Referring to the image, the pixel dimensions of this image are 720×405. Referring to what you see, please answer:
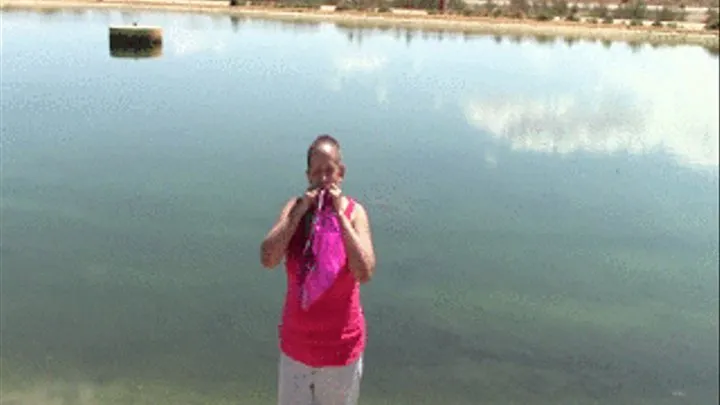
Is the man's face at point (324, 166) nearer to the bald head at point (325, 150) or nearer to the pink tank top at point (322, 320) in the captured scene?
the bald head at point (325, 150)

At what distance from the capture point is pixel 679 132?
12.9m

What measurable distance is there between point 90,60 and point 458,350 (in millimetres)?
14248

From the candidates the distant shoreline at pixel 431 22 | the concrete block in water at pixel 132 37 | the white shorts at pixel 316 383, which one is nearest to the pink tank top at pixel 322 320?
the white shorts at pixel 316 383

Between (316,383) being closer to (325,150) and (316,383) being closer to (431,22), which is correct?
(325,150)

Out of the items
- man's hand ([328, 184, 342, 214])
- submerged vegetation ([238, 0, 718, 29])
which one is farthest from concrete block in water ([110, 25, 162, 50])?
man's hand ([328, 184, 342, 214])

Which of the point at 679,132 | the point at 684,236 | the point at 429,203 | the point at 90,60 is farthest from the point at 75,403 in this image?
the point at 90,60

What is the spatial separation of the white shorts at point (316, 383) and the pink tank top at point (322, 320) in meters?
0.04

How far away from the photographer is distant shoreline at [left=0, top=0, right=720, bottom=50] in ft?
88.8

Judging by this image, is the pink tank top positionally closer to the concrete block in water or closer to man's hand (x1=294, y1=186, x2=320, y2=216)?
man's hand (x1=294, y1=186, x2=320, y2=216)

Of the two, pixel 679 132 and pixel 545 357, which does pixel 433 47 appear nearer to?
pixel 679 132

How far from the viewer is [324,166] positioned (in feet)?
9.67

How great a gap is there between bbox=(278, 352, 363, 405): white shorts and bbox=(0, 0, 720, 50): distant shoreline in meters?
24.5

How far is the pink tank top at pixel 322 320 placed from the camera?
2.91 metres

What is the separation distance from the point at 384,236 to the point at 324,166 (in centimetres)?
502
